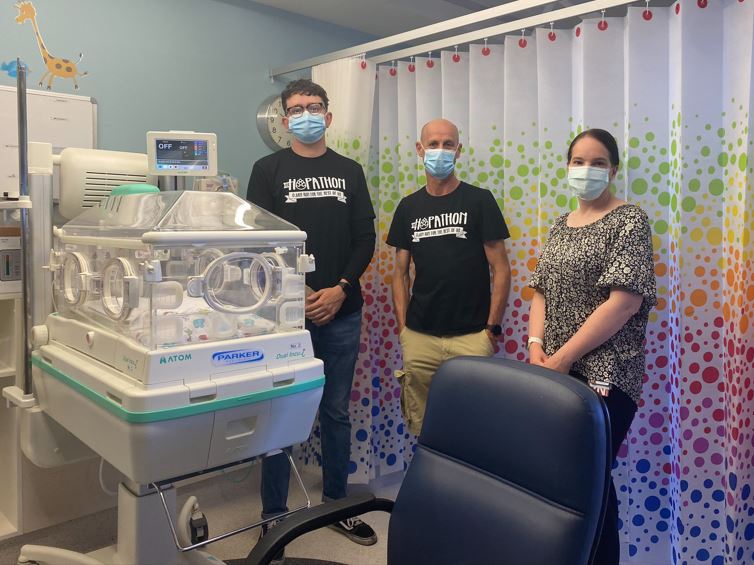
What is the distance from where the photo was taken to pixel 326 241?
2430 millimetres

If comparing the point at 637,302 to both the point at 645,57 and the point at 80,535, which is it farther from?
the point at 80,535

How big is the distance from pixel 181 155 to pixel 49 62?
108cm

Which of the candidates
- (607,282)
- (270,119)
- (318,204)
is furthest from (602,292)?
(270,119)

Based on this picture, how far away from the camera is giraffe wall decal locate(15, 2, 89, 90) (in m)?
2.71

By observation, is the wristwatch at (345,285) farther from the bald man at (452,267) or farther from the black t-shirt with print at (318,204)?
the bald man at (452,267)

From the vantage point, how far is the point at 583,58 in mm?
2215

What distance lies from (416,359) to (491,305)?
364mm

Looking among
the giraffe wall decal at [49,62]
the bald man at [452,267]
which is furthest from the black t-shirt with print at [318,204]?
the giraffe wall decal at [49,62]

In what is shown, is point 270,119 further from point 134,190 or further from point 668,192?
point 668,192

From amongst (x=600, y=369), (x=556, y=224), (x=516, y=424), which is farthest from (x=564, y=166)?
(x=516, y=424)

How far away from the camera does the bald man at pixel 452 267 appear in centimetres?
240

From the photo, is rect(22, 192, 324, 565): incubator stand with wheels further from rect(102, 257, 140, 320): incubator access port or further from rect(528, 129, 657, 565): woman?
rect(528, 129, 657, 565): woman

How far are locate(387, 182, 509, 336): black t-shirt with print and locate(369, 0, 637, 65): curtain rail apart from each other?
0.60m

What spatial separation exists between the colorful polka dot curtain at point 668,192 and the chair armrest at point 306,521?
121 cm
